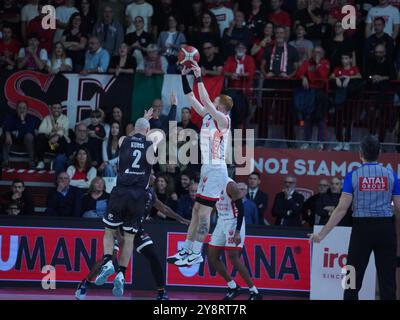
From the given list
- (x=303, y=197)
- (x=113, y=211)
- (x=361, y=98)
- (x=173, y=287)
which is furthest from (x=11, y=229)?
(x=361, y=98)

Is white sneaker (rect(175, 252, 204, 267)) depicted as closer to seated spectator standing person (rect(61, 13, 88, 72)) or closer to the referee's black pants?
the referee's black pants

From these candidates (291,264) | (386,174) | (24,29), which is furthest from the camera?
(24,29)

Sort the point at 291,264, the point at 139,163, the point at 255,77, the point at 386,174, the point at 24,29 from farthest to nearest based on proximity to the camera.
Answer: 1. the point at 24,29
2. the point at 255,77
3. the point at 291,264
4. the point at 139,163
5. the point at 386,174

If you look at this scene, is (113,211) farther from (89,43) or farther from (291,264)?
(89,43)

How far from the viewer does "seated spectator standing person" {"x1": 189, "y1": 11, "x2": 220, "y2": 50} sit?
2117 centimetres

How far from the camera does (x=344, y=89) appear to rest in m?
20.2

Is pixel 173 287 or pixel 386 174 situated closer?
pixel 386 174

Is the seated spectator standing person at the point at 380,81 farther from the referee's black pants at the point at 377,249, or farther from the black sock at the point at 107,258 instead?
the black sock at the point at 107,258

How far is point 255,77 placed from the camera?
20594 mm

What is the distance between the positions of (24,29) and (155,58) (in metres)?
3.33

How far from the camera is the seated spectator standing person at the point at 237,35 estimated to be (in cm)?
2112

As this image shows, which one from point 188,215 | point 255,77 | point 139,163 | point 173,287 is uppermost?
point 255,77

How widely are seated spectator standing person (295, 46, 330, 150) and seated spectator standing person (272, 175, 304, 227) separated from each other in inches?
71.3

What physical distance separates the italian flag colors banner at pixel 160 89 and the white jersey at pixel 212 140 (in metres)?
5.96
